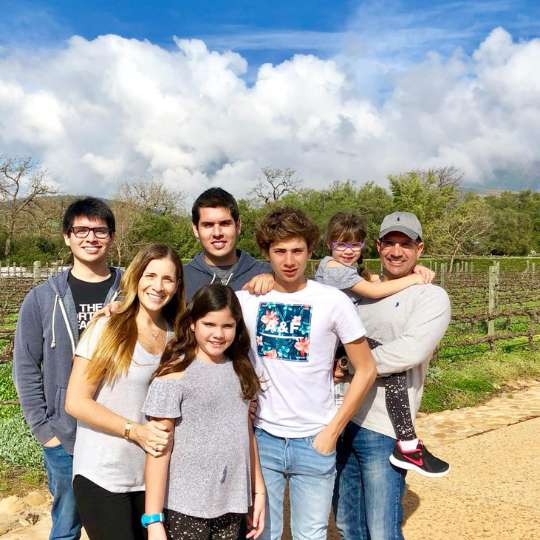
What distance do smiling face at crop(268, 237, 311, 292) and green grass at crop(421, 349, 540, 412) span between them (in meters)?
4.54

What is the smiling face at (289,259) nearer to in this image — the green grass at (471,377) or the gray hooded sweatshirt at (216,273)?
the gray hooded sweatshirt at (216,273)

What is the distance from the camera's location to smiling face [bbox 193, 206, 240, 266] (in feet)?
8.68

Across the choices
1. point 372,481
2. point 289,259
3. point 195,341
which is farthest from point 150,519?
point 289,259

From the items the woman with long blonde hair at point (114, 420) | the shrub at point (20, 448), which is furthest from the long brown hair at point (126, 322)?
the shrub at point (20, 448)

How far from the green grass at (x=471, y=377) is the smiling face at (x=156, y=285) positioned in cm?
475

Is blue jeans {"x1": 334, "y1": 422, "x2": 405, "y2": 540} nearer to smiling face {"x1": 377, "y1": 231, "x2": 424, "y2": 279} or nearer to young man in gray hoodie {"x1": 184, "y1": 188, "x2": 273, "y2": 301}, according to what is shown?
smiling face {"x1": 377, "y1": 231, "x2": 424, "y2": 279}

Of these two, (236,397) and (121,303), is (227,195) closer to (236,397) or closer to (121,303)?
(121,303)

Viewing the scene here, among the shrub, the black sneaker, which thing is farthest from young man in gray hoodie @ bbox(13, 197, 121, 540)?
the shrub

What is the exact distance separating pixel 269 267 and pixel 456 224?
123ft

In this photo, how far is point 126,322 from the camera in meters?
2.17

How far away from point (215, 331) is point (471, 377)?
5.96 meters

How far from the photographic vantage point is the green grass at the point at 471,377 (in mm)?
6617

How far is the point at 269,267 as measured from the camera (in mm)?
2820

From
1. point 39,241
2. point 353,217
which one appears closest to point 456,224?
point 39,241
